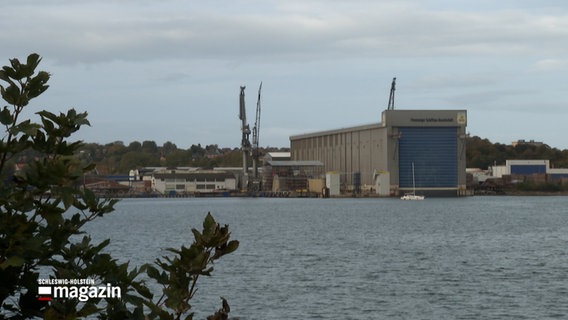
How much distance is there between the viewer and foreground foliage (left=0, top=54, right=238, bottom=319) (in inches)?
231

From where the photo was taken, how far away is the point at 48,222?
616 cm

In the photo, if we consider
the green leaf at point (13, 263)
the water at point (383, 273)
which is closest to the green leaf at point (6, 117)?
the green leaf at point (13, 263)

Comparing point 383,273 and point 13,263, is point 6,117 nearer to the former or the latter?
point 13,263

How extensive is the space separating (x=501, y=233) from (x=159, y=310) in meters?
82.0

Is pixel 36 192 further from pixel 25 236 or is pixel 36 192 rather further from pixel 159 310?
pixel 159 310

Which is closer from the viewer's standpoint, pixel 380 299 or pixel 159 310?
pixel 159 310

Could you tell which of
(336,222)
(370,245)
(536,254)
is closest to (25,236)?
(536,254)

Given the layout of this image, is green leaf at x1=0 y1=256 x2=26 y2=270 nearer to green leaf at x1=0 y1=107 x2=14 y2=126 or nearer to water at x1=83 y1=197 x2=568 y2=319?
green leaf at x1=0 y1=107 x2=14 y2=126

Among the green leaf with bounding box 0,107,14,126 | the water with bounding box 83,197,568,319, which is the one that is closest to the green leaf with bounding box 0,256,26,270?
the green leaf with bounding box 0,107,14,126

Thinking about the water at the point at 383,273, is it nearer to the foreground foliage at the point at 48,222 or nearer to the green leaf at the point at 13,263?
the foreground foliage at the point at 48,222

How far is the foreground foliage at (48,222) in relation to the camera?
587cm

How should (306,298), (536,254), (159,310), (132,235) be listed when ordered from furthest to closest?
(132,235) < (536,254) < (306,298) < (159,310)

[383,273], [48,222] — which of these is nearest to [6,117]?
[48,222]

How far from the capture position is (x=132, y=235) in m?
86.2
